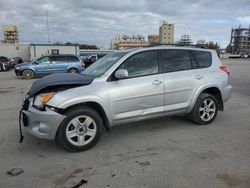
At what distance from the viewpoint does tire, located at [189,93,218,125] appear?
5.17 m

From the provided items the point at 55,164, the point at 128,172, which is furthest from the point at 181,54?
the point at 55,164

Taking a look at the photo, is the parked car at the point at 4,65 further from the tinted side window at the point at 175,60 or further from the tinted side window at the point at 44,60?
the tinted side window at the point at 175,60

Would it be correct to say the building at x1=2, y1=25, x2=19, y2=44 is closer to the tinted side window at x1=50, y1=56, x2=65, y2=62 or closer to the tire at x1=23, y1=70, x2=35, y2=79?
the tire at x1=23, y1=70, x2=35, y2=79

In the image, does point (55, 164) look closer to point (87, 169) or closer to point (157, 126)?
point (87, 169)

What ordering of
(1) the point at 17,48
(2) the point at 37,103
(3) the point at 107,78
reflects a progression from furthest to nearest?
(1) the point at 17,48 < (3) the point at 107,78 < (2) the point at 37,103

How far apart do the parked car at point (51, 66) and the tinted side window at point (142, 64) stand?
12.4 meters

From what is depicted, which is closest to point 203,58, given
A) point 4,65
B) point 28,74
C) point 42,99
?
point 42,99

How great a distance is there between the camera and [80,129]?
13.0 ft

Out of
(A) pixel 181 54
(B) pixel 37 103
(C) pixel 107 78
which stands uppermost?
(A) pixel 181 54

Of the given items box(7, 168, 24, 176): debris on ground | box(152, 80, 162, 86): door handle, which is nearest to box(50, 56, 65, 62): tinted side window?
box(152, 80, 162, 86): door handle

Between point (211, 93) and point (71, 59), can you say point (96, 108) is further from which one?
point (71, 59)

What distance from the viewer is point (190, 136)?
15.3 ft

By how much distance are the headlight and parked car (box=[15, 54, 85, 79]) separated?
12885mm

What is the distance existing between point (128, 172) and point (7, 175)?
5.54 feet
